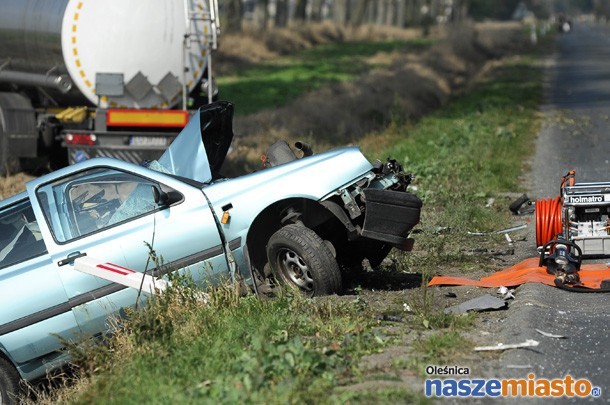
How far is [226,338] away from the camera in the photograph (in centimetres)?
735

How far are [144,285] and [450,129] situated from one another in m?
12.7

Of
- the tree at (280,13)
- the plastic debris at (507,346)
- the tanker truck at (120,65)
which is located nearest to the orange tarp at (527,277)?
the plastic debris at (507,346)

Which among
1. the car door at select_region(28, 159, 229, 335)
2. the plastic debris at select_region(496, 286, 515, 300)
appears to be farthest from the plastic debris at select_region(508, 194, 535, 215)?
the car door at select_region(28, 159, 229, 335)

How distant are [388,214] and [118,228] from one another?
6.88 ft

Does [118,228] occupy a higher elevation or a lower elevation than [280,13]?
higher

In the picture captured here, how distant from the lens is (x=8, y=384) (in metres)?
8.06

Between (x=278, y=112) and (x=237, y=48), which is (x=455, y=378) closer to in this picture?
(x=278, y=112)

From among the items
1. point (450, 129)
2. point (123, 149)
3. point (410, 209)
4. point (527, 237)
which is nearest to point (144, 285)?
point (410, 209)

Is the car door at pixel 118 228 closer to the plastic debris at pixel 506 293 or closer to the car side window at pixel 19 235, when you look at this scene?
the car side window at pixel 19 235

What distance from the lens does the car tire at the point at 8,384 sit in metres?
8.00

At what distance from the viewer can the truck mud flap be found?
→ 331 inches

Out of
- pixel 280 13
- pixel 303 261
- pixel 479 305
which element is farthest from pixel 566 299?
pixel 280 13

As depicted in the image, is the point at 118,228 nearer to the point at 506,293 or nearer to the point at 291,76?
the point at 506,293

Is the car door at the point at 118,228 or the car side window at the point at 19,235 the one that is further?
the car side window at the point at 19,235
